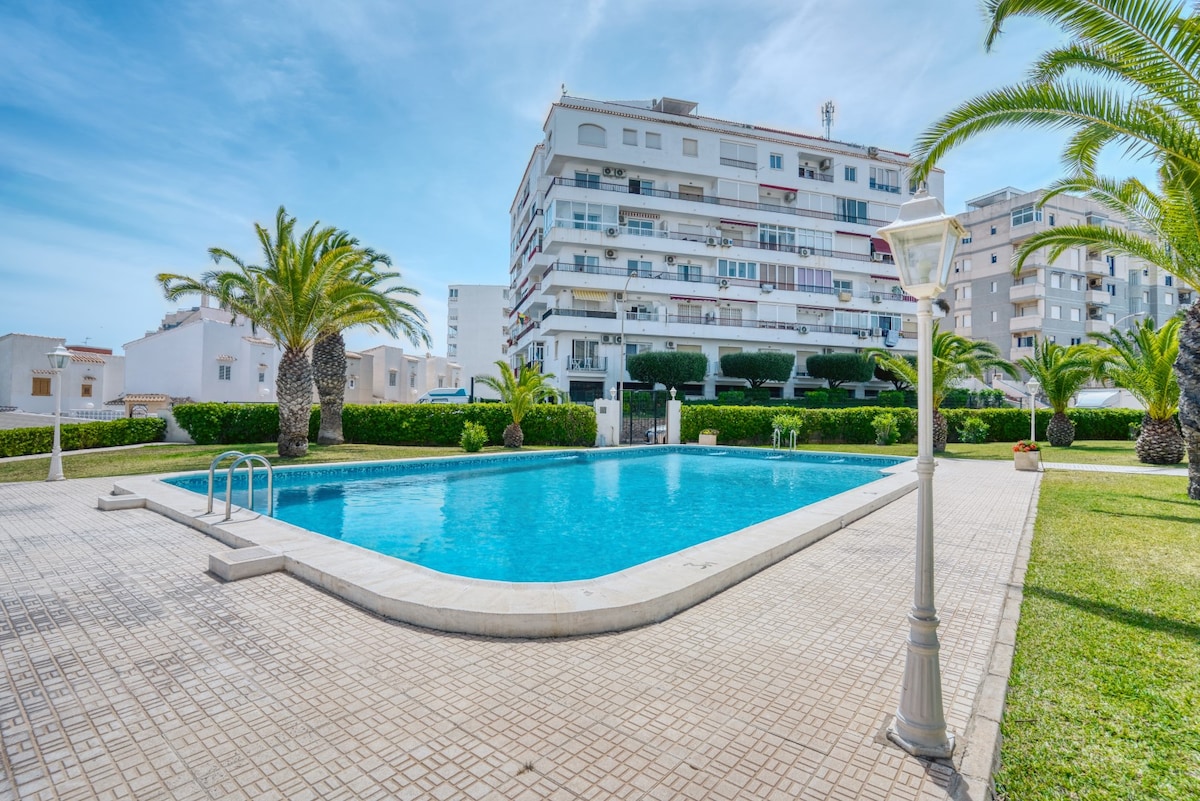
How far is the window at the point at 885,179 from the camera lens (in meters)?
45.5

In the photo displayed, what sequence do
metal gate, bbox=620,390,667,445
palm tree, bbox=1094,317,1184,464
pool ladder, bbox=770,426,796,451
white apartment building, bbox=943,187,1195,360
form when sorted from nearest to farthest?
palm tree, bbox=1094,317,1184,464
pool ladder, bbox=770,426,796,451
metal gate, bbox=620,390,667,445
white apartment building, bbox=943,187,1195,360

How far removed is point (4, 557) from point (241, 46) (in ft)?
29.7

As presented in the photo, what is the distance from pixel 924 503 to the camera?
3211mm

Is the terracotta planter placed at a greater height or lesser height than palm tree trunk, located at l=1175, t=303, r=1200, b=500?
lesser

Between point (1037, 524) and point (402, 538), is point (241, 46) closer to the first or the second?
point (402, 538)

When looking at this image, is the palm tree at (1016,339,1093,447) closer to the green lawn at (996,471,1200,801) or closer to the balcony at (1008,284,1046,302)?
the green lawn at (996,471,1200,801)

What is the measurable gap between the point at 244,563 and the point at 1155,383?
22626 millimetres

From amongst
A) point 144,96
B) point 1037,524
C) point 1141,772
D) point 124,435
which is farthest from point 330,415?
point 1141,772

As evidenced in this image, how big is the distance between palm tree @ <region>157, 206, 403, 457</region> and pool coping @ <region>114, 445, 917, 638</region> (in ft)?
37.3

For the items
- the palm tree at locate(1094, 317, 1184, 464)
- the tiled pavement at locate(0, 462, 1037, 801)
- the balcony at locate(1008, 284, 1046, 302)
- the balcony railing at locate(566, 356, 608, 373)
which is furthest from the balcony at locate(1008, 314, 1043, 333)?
the tiled pavement at locate(0, 462, 1037, 801)

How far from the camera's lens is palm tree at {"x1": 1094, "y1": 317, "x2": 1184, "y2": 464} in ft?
53.3

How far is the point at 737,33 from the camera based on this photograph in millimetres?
11516

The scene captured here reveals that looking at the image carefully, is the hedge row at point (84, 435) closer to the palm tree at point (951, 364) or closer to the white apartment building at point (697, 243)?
the white apartment building at point (697, 243)

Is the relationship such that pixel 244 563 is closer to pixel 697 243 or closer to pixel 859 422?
pixel 859 422
